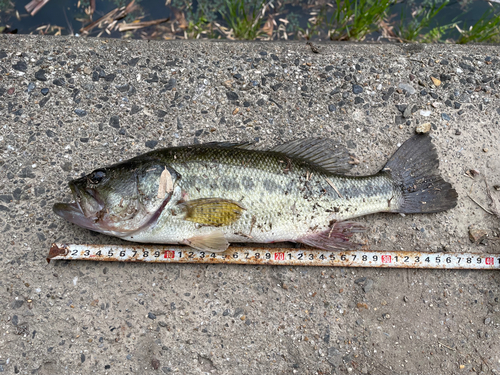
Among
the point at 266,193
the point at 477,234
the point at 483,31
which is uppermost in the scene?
the point at 483,31

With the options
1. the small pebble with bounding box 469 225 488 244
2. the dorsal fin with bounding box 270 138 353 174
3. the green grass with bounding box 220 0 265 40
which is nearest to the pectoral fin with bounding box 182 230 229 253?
the dorsal fin with bounding box 270 138 353 174

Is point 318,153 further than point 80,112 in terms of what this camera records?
No

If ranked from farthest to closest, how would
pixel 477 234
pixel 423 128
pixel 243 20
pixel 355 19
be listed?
pixel 243 20 < pixel 355 19 < pixel 423 128 < pixel 477 234

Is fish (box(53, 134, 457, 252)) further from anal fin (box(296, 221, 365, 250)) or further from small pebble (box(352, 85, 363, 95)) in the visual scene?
small pebble (box(352, 85, 363, 95))

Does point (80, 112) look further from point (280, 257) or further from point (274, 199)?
point (280, 257)

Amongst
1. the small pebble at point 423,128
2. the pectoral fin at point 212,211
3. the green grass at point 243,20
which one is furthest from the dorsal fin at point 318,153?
the green grass at point 243,20

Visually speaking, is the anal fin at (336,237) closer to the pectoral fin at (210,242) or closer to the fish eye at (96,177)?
the pectoral fin at (210,242)

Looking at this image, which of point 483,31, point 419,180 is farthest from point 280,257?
point 483,31
